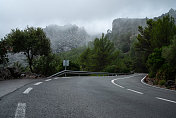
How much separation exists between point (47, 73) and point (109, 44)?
31103mm

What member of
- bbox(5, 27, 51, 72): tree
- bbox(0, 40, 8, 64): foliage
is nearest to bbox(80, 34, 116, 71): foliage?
bbox(5, 27, 51, 72): tree

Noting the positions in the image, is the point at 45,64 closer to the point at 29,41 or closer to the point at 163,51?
the point at 29,41

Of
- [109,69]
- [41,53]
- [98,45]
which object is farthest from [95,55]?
[41,53]

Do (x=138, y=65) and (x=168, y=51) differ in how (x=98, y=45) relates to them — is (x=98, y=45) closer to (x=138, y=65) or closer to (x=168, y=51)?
(x=138, y=65)

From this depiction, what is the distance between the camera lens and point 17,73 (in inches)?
586

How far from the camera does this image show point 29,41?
66.7 feet

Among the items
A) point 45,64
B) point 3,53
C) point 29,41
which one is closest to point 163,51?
point 45,64

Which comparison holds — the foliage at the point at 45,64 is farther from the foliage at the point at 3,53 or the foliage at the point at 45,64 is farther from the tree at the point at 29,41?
the foliage at the point at 3,53

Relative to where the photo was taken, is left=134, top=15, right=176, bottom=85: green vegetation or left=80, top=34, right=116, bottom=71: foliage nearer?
left=134, top=15, right=176, bottom=85: green vegetation

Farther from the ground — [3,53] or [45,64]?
[3,53]

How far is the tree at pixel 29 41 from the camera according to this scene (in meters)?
20.4

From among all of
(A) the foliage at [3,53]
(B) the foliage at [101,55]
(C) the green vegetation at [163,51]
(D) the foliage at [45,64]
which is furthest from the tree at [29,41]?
(B) the foliage at [101,55]

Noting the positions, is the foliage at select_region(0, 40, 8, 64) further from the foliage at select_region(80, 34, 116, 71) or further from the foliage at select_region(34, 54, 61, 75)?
the foliage at select_region(80, 34, 116, 71)

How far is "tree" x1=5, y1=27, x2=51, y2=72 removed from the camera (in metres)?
20.4
